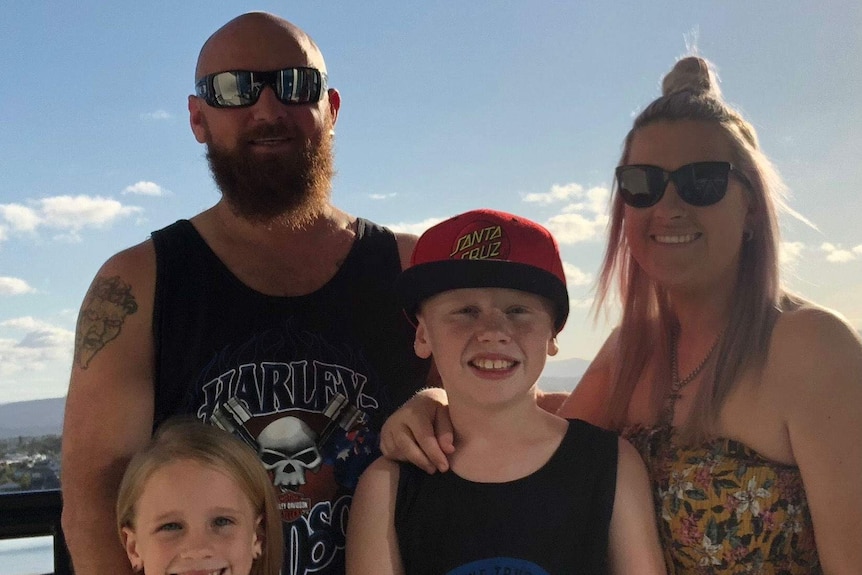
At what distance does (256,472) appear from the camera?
2137 millimetres

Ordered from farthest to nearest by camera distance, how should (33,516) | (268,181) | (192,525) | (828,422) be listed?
(33,516) < (268,181) < (828,422) < (192,525)

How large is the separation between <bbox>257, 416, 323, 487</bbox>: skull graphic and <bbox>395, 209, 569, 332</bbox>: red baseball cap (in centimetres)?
60

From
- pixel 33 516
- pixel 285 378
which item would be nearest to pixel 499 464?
pixel 285 378

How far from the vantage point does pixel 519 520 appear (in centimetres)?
198

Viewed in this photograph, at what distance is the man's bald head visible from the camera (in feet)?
8.93

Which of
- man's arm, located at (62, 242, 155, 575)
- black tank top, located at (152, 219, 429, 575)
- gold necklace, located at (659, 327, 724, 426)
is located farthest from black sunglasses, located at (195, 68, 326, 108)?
gold necklace, located at (659, 327, 724, 426)

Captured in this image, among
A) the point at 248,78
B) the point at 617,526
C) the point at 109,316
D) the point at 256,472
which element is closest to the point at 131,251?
the point at 109,316

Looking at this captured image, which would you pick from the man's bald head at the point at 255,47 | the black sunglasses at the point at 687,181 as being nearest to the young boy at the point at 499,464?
the black sunglasses at the point at 687,181

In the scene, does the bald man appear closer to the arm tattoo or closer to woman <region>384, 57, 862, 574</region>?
the arm tattoo

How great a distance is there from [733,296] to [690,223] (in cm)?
27

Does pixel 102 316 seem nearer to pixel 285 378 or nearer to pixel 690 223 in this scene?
pixel 285 378

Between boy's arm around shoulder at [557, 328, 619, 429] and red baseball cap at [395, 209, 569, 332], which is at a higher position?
red baseball cap at [395, 209, 569, 332]

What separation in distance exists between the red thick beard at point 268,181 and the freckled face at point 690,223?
3.70 ft

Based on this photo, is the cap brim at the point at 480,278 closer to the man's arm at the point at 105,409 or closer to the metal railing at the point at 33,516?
the man's arm at the point at 105,409
